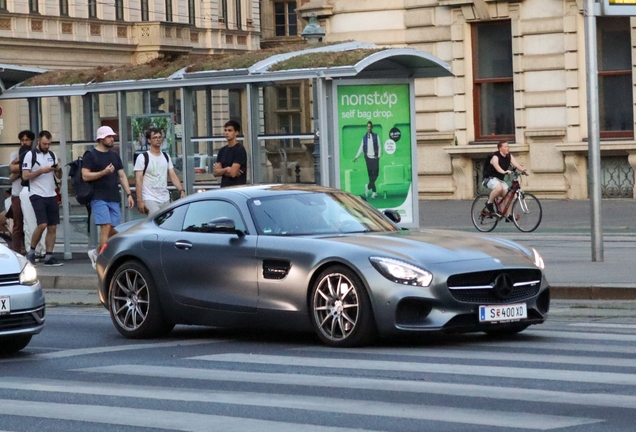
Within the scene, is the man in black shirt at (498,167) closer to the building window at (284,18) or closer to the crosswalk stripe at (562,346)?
the crosswalk stripe at (562,346)

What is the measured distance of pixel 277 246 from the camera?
38.0 feet

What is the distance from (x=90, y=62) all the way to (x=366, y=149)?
43262mm

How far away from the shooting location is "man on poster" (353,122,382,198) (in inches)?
723

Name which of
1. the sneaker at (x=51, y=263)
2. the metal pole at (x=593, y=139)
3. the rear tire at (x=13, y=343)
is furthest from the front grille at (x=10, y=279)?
the sneaker at (x=51, y=263)

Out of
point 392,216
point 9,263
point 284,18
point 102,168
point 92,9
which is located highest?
point 284,18

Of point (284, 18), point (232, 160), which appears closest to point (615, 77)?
point (232, 160)

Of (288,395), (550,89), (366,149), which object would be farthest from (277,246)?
(550,89)

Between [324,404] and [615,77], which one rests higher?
[615,77]

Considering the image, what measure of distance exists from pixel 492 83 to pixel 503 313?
23.9 m

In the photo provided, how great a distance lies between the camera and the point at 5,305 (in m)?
11.0

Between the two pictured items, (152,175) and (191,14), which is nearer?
(152,175)

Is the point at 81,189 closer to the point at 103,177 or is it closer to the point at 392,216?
the point at 103,177

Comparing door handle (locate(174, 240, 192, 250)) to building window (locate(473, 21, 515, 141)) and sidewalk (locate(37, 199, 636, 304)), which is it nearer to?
sidewalk (locate(37, 199, 636, 304))

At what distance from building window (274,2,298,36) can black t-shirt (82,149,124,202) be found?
6686 cm
